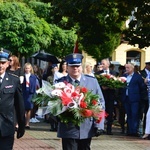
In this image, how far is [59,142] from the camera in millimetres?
12258

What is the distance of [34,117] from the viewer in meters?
17.4

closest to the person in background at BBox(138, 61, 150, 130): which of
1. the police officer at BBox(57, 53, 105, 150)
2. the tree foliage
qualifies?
the tree foliage

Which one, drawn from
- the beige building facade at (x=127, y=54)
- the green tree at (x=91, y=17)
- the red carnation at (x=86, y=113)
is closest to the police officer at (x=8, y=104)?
the red carnation at (x=86, y=113)

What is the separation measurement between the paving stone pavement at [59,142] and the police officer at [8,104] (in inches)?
165

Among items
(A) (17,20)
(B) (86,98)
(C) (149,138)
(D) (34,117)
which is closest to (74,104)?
(B) (86,98)

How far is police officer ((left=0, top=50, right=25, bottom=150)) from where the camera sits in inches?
276

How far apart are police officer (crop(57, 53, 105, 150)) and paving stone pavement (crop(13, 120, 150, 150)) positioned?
3.83 m

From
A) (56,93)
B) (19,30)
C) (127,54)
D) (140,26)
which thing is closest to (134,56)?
(127,54)

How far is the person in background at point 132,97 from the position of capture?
13727 millimetres

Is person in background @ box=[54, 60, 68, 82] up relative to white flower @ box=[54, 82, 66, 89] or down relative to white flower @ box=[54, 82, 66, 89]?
up

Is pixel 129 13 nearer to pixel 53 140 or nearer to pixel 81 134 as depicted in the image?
pixel 53 140

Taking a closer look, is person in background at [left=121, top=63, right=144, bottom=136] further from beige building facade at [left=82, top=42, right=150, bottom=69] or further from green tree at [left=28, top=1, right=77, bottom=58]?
beige building facade at [left=82, top=42, right=150, bottom=69]

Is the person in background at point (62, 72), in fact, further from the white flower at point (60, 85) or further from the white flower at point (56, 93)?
the white flower at point (56, 93)

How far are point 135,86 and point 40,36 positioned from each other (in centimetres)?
1393
